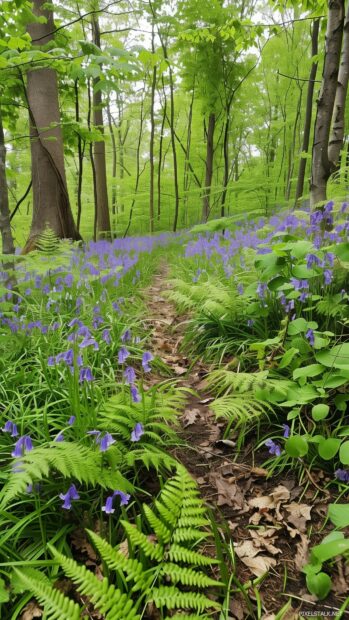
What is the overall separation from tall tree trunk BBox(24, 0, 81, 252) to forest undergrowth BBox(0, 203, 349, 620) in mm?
2836

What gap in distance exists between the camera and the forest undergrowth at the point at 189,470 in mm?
1171

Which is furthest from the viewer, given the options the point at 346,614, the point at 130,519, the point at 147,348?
the point at 147,348

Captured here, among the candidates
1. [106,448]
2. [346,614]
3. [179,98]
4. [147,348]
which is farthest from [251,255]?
[179,98]

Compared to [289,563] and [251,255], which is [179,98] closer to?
[251,255]

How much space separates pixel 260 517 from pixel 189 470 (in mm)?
432

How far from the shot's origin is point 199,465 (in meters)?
1.88

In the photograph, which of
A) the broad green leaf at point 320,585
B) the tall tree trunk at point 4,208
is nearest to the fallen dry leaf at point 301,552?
the broad green leaf at point 320,585

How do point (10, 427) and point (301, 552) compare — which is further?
point (10, 427)

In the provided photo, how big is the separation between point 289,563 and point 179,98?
54.0ft

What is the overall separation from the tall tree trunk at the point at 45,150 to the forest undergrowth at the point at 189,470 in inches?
112

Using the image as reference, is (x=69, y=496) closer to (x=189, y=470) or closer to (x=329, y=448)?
(x=189, y=470)

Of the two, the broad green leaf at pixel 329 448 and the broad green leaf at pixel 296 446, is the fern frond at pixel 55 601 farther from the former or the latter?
the broad green leaf at pixel 329 448

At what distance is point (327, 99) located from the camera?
2.78 meters

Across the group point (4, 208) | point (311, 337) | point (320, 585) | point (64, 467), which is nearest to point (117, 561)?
point (64, 467)
